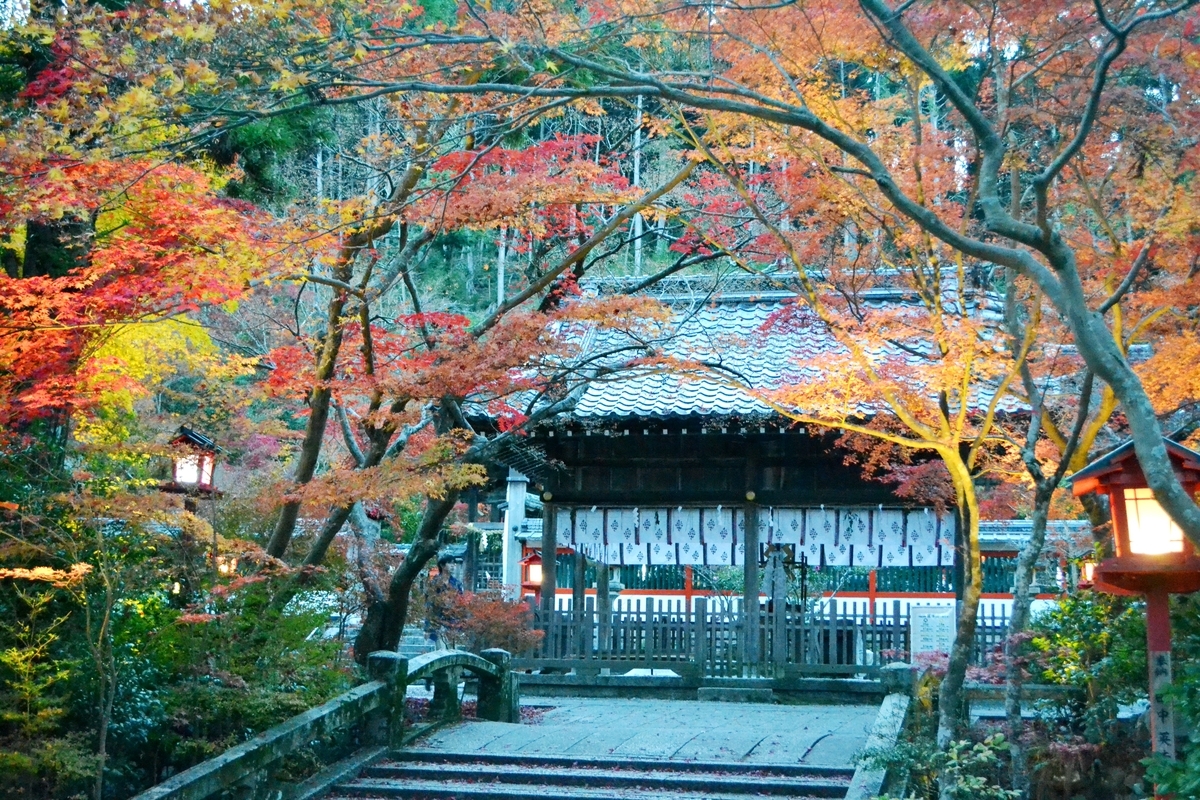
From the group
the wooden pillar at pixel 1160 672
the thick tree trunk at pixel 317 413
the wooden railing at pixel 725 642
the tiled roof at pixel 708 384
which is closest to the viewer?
the wooden pillar at pixel 1160 672

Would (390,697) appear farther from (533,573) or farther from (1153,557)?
(533,573)

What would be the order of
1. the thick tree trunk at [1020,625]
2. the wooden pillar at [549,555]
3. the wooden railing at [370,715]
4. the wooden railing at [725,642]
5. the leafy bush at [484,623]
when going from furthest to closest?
1. the wooden pillar at [549,555]
2. the wooden railing at [725,642]
3. the leafy bush at [484,623]
4. the thick tree trunk at [1020,625]
5. the wooden railing at [370,715]

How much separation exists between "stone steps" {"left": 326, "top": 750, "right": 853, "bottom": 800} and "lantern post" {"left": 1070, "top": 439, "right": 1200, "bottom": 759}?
2.78 m

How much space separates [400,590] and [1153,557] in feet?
23.8

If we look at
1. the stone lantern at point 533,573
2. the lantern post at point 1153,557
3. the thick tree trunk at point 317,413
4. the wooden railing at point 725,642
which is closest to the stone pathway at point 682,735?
the wooden railing at point 725,642

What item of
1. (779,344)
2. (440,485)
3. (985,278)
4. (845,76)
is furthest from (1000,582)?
(440,485)

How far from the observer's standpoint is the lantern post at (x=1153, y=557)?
606 cm

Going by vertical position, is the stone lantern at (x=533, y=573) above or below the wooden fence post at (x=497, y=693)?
above

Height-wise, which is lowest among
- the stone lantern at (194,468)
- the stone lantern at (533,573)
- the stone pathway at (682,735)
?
the stone pathway at (682,735)

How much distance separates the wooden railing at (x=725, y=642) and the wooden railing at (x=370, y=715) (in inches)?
158

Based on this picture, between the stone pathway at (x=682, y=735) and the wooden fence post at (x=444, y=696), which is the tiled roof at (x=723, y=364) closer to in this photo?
the stone pathway at (x=682, y=735)

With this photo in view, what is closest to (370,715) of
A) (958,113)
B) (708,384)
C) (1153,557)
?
(1153,557)

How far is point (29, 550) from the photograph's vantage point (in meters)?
6.93

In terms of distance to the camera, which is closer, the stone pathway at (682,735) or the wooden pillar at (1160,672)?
the wooden pillar at (1160,672)
